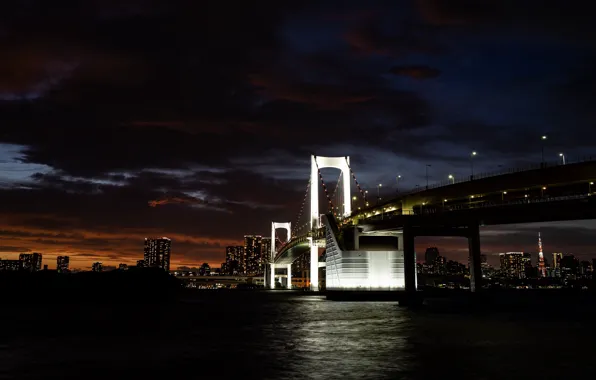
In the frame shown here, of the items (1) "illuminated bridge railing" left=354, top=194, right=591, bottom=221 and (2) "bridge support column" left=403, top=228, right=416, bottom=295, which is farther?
(2) "bridge support column" left=403, top=228, right=416, bottom=295

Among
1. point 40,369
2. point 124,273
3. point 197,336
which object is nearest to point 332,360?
point 40,369

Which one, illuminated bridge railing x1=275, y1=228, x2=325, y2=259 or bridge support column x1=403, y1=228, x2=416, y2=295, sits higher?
illuminated bridge railing x1=275, y1=228, x2=325, y2=259

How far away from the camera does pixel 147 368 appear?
1861 centimetres

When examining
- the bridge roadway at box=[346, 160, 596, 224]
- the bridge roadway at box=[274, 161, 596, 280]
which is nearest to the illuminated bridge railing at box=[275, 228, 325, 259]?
the bridge roadway at box=[274, 161, 596, 280]

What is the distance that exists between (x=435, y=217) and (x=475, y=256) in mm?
9662

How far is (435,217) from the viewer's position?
65750 millimetres

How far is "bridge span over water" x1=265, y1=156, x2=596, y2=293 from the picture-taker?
2074 inches

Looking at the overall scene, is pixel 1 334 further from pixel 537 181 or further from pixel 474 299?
pixel 474 299

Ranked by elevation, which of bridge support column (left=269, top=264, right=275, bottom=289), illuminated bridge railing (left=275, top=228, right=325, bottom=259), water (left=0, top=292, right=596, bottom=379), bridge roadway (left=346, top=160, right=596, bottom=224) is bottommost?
water (left=0, top=292, right=596, bottom=379)

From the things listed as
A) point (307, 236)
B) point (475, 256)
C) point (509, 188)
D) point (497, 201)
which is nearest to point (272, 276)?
point (307, 236)

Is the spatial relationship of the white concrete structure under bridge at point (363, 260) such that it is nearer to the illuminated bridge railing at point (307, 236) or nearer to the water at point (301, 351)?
the illuminated bridge railing at point (307, 236)

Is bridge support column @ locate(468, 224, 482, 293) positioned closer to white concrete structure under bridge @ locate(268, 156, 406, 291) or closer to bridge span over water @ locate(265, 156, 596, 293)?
bridge span over water @ locate(265, 156, 596, 293)

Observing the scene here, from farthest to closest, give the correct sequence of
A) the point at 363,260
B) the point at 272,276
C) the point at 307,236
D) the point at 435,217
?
the point at 272,276 → the point at 307,236 → the point at 363,260 → the point at 435,217

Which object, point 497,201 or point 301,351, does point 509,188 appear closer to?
point 497,201
